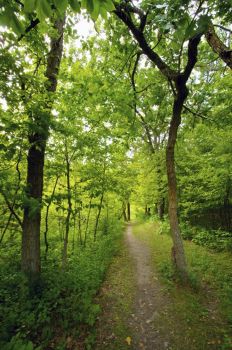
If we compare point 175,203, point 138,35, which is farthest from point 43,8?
point 175,203

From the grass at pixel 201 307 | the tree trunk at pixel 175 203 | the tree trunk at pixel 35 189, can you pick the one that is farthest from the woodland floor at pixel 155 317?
the tree trunk at pixel 35 189

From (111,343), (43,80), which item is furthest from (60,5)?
(111,343)

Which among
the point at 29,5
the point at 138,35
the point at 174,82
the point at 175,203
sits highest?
the point at 138,35

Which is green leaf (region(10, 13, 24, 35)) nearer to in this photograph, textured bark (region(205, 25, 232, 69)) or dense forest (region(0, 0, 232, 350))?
dense forest (region(0, 0, 232, 350))

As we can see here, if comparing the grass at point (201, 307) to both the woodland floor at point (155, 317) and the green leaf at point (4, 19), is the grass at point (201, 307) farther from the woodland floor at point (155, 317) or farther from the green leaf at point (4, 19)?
the green leaf at point (4, 19)

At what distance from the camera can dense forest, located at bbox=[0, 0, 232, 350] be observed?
368cm

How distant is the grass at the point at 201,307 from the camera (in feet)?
12.4

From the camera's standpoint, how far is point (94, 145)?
6730 mm

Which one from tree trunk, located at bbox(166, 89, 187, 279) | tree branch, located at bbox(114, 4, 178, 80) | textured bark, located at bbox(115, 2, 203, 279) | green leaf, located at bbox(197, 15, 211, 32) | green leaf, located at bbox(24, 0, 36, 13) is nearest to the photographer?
green leaf, located at bbox(24, 0, 36, 13)

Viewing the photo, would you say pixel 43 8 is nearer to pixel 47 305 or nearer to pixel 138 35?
pixel 138 35

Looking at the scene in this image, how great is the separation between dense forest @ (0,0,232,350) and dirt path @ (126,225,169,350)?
0.08 metres

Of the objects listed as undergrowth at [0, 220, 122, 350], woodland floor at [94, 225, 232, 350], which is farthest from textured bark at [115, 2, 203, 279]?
undergrowth at [0, 220, 122, 350]

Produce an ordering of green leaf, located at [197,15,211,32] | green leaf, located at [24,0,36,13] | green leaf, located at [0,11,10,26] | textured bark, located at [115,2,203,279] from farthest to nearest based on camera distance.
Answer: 1. textured bark, located at [115,2,203,279]
2. green leaf, located at [197,15,211,32]
3. green leaf, located at [0,11,10,26]
4. green leaf, located at [24,0,36,13]

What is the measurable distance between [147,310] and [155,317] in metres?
0.31
